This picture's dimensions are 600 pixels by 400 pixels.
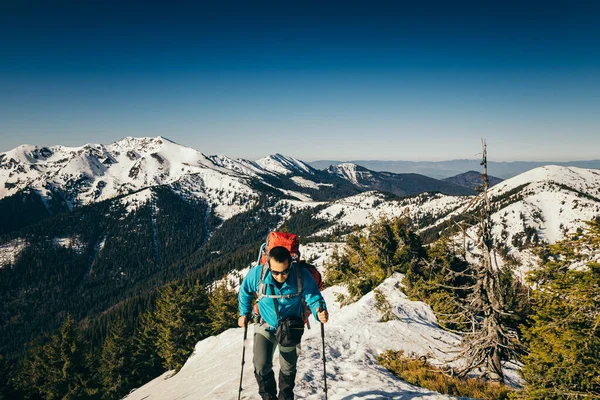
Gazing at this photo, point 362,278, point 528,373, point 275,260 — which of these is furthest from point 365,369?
point 362,278

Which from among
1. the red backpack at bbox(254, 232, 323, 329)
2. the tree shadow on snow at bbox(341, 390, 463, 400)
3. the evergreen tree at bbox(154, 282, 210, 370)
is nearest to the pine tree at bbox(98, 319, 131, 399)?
the evergreen tree at bbox(154, 282, 210, 370)

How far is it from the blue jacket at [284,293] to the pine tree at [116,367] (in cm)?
4624

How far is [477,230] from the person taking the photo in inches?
386

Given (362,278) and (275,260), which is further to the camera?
(362,278)

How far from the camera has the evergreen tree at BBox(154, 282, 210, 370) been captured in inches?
1506

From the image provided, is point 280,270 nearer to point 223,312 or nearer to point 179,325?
point 223,312

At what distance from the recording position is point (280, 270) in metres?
5.76

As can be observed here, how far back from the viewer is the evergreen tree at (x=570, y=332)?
7.64 metres

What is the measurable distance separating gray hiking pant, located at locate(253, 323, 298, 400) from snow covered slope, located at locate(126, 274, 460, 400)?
7.92 feet

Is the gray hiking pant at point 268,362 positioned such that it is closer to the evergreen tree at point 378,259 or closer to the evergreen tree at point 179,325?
the evergreen tree at point 378,259

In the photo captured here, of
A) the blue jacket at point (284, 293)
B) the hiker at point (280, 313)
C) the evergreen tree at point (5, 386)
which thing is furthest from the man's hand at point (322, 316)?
the evergreen tree at point (5, 386)

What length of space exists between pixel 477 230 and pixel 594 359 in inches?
159

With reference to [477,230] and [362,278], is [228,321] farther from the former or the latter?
[477,230]

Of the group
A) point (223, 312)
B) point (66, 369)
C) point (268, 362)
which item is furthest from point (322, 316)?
point (66, 369)
